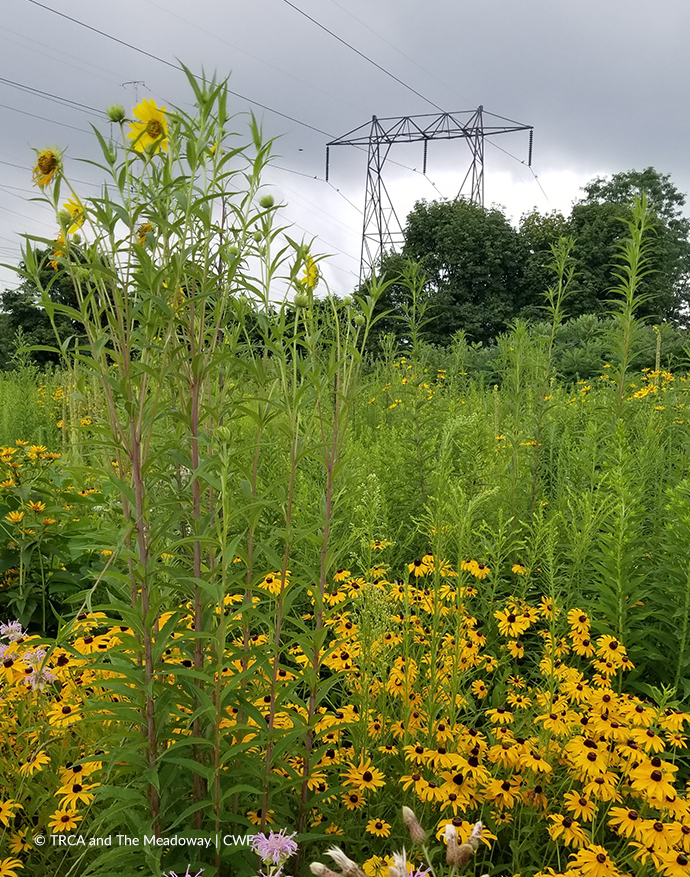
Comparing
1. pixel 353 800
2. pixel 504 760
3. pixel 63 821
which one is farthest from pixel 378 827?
pixel 63 821

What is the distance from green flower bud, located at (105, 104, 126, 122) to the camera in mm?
1148

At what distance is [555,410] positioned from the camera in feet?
14.9

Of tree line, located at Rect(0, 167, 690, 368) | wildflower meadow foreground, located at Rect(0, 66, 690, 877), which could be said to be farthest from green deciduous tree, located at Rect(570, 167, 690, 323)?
wildflower meadow foreground, located at Rect(0, 66, 690, 877)

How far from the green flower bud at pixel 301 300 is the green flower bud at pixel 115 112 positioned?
1.65 ft

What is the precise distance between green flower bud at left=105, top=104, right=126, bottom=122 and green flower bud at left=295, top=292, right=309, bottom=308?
504mm

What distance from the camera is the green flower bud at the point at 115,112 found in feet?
3.77

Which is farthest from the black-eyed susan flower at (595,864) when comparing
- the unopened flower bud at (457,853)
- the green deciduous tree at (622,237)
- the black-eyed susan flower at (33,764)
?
the green deciduous tree at (622,237)

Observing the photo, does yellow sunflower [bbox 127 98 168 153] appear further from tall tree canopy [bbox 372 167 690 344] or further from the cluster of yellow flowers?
tall tree canopy [bbox 372 167 690 344]

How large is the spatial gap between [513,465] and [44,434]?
12.8 ft

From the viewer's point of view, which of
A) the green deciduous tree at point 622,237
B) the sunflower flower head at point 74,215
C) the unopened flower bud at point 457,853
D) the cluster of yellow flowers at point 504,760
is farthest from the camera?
the green deciduous tree at point 622,237

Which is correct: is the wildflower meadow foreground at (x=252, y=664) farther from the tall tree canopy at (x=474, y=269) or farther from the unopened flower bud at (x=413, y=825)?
the tall tree canopy at (x=474, y=269)

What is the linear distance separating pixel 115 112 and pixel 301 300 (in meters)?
0.53

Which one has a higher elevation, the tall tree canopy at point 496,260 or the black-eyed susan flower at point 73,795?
the tall tree canopy at point 496,260

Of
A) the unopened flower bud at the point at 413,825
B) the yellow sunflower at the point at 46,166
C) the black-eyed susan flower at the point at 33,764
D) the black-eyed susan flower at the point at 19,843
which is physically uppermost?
the yellow sunflower at the point at 46,166
